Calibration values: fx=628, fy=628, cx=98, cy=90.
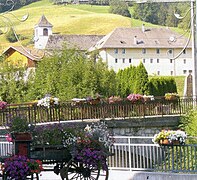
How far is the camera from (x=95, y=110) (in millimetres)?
27547

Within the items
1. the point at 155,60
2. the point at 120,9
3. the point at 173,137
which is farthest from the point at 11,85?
the point at 120,9

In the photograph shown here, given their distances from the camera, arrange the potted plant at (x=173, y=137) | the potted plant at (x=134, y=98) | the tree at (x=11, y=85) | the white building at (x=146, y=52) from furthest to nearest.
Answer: the white building at (x=146, y=52) → the tree at (x=11, y=85) → the potted plant at (x=134, y=98) → the potted plant at (x=173, y=137)

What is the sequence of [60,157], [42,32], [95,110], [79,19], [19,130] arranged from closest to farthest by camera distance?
[19,130] < [60,157] < [95,110] < [42,32] < [79,19]

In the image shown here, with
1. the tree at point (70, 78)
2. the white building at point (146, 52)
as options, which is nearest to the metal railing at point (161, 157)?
the tree at point (70, 78)

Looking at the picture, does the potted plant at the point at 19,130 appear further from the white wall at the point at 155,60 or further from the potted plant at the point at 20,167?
the white wall at the point at 155,60

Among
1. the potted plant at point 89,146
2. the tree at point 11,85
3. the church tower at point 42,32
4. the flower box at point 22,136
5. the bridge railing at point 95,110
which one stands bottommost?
the potted plant at point 89,146

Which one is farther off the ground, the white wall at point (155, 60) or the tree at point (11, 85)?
the white wall at point (155, 60)

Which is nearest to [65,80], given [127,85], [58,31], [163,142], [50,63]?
[50,63]

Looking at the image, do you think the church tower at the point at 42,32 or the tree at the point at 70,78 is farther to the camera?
the church tower at the point at 42,32

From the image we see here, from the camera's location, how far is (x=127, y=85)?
142ft

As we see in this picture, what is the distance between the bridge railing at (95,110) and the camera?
25.9 m

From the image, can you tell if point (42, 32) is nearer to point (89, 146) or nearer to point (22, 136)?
point (89, 146)

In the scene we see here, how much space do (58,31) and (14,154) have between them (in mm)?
91493

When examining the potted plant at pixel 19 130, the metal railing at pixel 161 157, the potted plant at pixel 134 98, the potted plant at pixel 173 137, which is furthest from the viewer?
the potted plant at pixel 134 98
